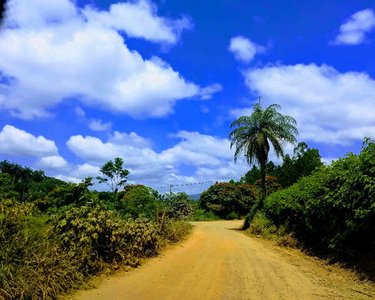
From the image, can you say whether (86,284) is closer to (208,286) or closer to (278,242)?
(208,286)

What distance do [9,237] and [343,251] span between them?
26.6 feet

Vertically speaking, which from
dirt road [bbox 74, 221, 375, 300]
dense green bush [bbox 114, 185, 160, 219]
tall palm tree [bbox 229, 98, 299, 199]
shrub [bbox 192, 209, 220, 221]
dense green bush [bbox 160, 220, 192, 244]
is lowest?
dirt road [bbox 74, 221, 375, 300]

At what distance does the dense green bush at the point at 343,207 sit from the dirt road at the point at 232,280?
2.65 feet

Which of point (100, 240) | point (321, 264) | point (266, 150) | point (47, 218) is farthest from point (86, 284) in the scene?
point (266, 150)

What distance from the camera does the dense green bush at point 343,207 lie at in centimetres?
678

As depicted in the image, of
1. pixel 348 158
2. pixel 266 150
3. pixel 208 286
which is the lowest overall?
pixel 208 286

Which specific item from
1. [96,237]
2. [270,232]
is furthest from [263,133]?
[96,237]

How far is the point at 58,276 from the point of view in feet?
18.5

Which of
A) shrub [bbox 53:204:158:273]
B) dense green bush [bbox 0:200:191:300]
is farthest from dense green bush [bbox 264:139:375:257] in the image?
shrub [bbox 53:204:158:273]

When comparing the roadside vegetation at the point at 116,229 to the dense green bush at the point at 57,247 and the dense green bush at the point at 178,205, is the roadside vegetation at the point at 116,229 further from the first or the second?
the dense green bush at the point at 178,205

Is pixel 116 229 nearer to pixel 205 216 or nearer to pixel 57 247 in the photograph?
pixel 57 247

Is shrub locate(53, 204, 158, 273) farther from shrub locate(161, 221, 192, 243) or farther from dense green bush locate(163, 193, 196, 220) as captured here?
dense green bush locate(163, 193, 196, 220)

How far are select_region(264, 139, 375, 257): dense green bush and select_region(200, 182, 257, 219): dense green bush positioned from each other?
21.8 m

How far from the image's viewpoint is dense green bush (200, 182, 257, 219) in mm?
32719
